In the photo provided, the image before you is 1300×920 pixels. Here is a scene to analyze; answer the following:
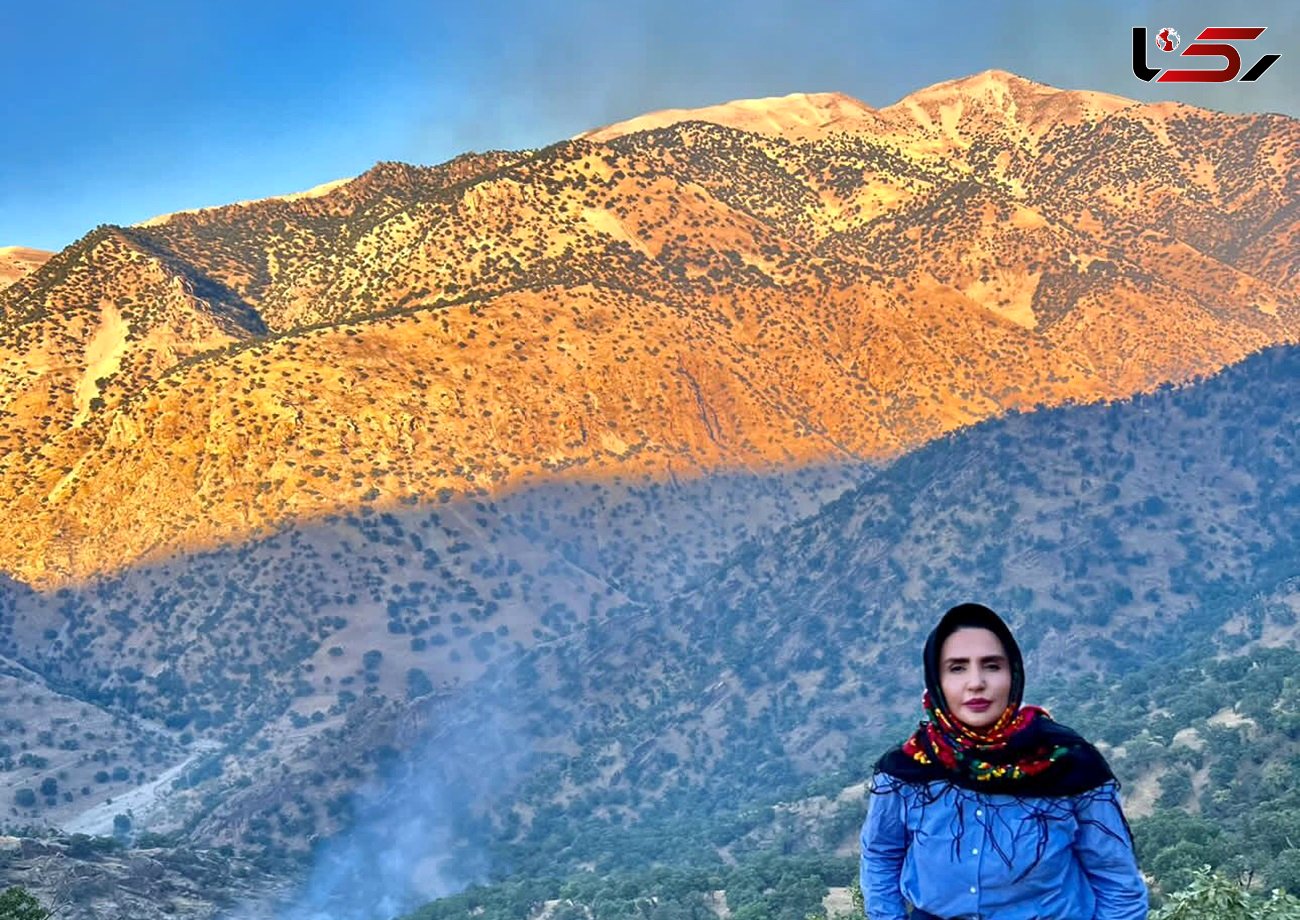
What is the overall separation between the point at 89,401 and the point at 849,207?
105568mm

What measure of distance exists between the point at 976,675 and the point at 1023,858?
869mm

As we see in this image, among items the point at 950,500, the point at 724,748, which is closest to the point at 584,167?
the point at 950,500

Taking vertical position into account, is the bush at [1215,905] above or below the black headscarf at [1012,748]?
below

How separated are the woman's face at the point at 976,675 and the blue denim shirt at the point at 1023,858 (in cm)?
41

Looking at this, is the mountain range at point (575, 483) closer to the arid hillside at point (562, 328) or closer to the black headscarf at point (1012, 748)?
the arid hillside at point (562, 328)

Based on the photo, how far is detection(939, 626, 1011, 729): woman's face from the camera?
5.74 metres

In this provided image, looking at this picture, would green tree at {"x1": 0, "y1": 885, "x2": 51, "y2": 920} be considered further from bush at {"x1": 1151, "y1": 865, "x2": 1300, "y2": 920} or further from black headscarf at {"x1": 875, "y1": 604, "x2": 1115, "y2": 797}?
black headscarf at {"x1": 875, "y1": 604, "x2": 1115, "y2": 797}

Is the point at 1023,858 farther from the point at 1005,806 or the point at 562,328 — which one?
the point at 562,328

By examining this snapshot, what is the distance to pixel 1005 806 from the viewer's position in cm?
583

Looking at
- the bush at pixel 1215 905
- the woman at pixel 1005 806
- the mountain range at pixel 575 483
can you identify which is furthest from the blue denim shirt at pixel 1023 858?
the mountain range at pixel 575 483

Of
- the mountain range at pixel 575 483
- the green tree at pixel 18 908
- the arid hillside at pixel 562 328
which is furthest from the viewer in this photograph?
the arid hillside at pixel 562 328

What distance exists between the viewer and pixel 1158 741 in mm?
52500

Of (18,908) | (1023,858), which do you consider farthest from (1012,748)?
(18,908)

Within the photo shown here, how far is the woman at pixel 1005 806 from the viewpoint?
577 centimetres
